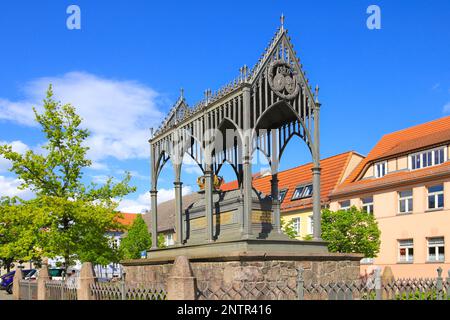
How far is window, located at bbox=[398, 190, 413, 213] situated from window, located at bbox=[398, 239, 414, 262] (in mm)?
2066

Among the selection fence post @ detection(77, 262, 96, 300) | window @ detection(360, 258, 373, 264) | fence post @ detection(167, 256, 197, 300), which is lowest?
window @ detection(360, 258, 373, 264)

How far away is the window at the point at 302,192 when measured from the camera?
4386cm

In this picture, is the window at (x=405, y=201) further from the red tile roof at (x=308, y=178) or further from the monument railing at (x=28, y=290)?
the monument railing at (x=28, y=290)

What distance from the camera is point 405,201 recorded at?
36.1 meters

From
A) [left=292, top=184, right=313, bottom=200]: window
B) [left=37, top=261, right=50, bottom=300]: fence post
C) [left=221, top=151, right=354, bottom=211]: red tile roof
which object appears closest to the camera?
[left=37, top=261, right=50, bottom=300]: fence post

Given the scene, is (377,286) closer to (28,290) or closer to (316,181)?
(316,181)

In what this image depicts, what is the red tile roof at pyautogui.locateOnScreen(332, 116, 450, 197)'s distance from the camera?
34.0 metres

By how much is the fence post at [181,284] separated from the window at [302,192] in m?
33.9

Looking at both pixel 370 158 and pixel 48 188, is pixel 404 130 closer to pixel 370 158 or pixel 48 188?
pixel 370 158

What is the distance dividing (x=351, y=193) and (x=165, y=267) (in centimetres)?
2562

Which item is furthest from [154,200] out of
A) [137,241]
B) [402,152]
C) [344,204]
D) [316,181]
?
[137,241]

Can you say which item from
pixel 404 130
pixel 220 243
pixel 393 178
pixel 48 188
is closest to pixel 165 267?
pixel 220 243

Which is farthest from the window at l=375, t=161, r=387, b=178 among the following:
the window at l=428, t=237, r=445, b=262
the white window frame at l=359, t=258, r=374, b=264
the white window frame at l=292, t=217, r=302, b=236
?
the white window frame at l=292, t=217, r=302, b=236

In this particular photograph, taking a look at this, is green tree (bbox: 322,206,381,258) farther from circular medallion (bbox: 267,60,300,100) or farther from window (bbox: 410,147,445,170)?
circular medallion (bbox: 267,60,300,100)
